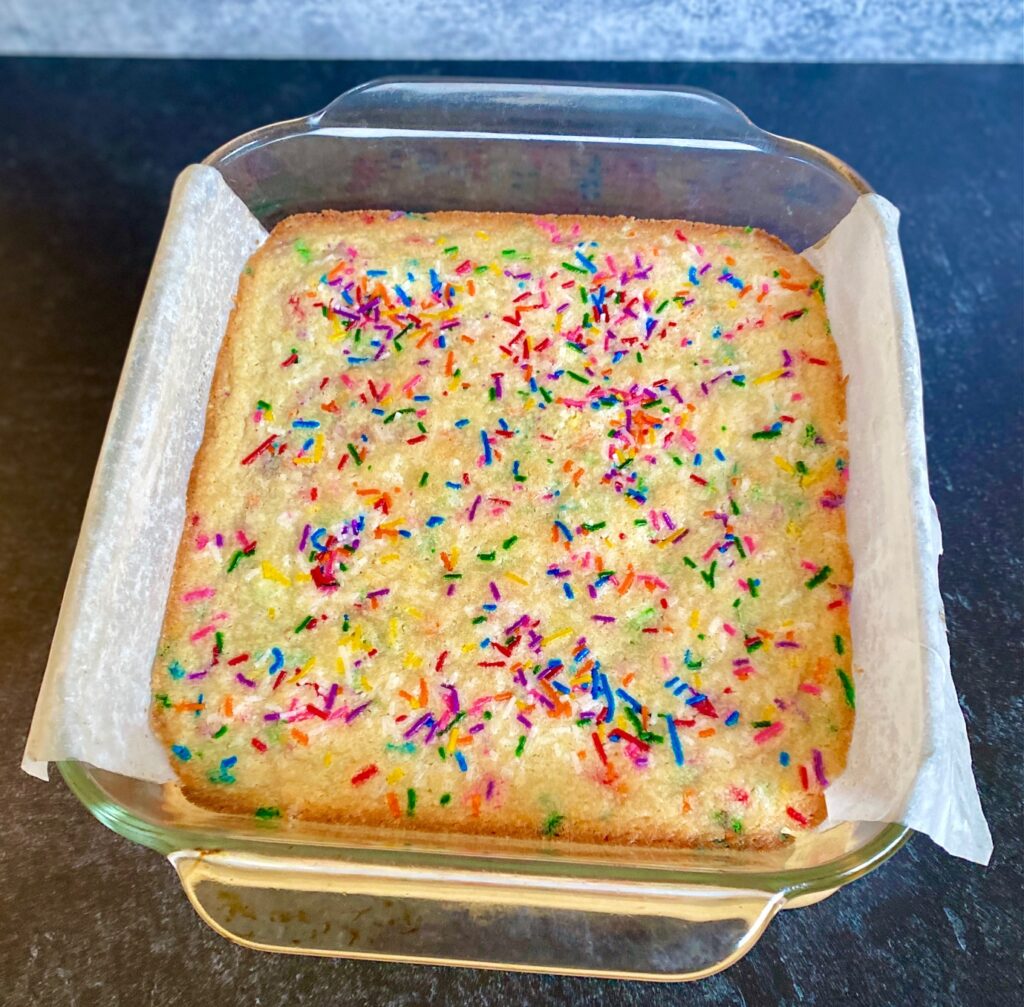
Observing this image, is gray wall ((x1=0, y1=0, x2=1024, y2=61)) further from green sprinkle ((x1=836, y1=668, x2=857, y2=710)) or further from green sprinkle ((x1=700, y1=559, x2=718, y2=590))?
green sprinkle ((x1=836, y1=668, x2=857, y2=710))

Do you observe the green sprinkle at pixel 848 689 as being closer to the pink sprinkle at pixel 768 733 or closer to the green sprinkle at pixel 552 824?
the pink sprinkle at pixel 768 733

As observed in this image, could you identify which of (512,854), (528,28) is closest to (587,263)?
(528,28)

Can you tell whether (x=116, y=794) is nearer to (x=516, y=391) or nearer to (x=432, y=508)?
(x=432, y=508)

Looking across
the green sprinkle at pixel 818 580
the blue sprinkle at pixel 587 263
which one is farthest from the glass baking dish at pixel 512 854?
the green sprinkle at pixel 818 580

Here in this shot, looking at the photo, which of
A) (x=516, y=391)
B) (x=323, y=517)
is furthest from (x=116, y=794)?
(x=516, y=391)

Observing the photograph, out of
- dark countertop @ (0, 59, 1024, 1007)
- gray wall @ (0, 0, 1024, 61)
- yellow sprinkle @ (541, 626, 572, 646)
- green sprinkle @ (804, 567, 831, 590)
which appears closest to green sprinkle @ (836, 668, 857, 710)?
green sprinkle @ (804, 567, 831, 590)
